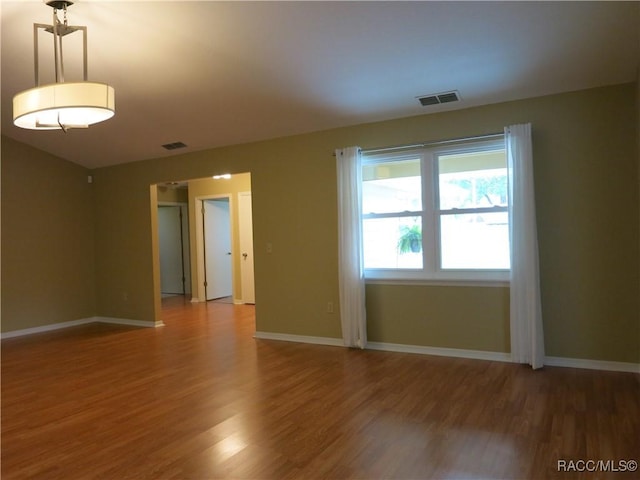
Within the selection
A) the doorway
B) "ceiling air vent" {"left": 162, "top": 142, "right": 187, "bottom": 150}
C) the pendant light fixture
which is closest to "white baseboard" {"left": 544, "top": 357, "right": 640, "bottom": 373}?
the pendant light fixture

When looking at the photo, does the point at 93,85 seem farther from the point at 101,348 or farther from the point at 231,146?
the point at 101,348

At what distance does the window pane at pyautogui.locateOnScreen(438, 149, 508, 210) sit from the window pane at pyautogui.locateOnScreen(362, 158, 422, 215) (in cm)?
26

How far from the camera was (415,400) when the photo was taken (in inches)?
128

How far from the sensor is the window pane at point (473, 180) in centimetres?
421

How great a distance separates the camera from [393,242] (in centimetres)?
472

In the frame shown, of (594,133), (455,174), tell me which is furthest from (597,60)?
(455,174)

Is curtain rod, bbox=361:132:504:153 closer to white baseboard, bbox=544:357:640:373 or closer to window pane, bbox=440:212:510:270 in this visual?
window pane, bbox=440:212:510:270

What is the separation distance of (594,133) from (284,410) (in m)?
3.36

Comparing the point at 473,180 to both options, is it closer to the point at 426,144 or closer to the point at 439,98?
the point at 426,144

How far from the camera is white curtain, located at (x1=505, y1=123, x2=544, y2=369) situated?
151 inches

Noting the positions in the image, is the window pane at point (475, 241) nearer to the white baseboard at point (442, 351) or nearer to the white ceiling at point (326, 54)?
the white baseboard at point (442, 351)

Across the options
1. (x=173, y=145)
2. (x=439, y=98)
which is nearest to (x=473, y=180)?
(x=439, y=98)

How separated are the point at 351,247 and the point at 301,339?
1.31 m

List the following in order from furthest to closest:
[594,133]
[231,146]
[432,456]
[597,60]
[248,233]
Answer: [248,233] < [231,146] < [594,133] < [597,60] < [432,456]
